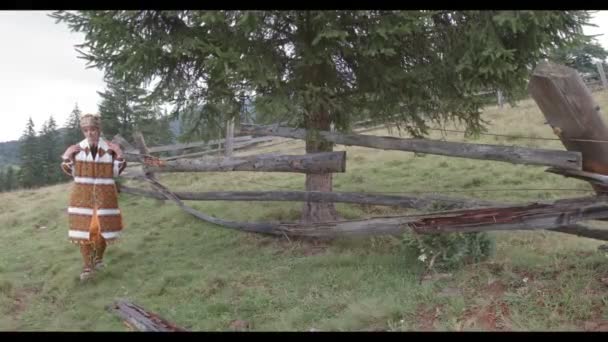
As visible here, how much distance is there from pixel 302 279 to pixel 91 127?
337 centimetres

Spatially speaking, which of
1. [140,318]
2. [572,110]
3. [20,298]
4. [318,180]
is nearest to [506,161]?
[572,110]

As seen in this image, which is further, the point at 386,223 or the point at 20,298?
the point at 20,298

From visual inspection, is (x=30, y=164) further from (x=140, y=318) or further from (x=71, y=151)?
(x=140, y=318)

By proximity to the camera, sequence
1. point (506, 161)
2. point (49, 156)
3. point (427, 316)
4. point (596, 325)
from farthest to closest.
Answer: point (49, 156) → point (506, 161) → point (427, 316) → point (596, 325)

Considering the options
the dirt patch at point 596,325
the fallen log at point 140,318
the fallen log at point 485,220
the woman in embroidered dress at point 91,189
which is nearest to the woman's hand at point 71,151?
the woman in embroidered dress at point 91,189

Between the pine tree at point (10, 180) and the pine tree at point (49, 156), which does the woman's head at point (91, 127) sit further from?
the pine tree at point (10, 180)

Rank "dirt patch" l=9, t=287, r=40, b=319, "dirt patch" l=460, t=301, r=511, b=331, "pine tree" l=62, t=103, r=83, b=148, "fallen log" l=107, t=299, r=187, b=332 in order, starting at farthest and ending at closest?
"pine tree" l=62, t=103, r=83, b=148 → "dirt patch" l=9, t=287, r=40, b=319 → "fallen log" l=107, t=299, r=187, b=332 → "dirt patch" l=460, t=301, r=511, b=331

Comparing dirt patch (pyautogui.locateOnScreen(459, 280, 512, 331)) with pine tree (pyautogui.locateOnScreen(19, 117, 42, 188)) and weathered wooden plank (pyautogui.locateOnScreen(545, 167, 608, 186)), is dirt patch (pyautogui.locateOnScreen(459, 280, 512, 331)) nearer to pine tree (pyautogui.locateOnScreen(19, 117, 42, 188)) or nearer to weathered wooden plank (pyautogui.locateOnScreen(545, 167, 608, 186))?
weathered wooden plank (pyautogui.locateOnScreen(545, 167, 608, 186))

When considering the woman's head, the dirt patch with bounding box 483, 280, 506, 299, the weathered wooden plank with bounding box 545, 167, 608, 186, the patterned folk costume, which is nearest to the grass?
the dirt patch with bounding box 483, 280, 506, 299

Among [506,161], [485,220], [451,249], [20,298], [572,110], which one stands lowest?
[20,298]

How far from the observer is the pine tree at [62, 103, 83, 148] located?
37353 millimetres

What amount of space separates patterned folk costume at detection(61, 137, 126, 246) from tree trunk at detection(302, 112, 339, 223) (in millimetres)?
2734

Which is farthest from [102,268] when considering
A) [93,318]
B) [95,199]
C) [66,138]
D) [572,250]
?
[66,138]

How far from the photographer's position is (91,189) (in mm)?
6309
